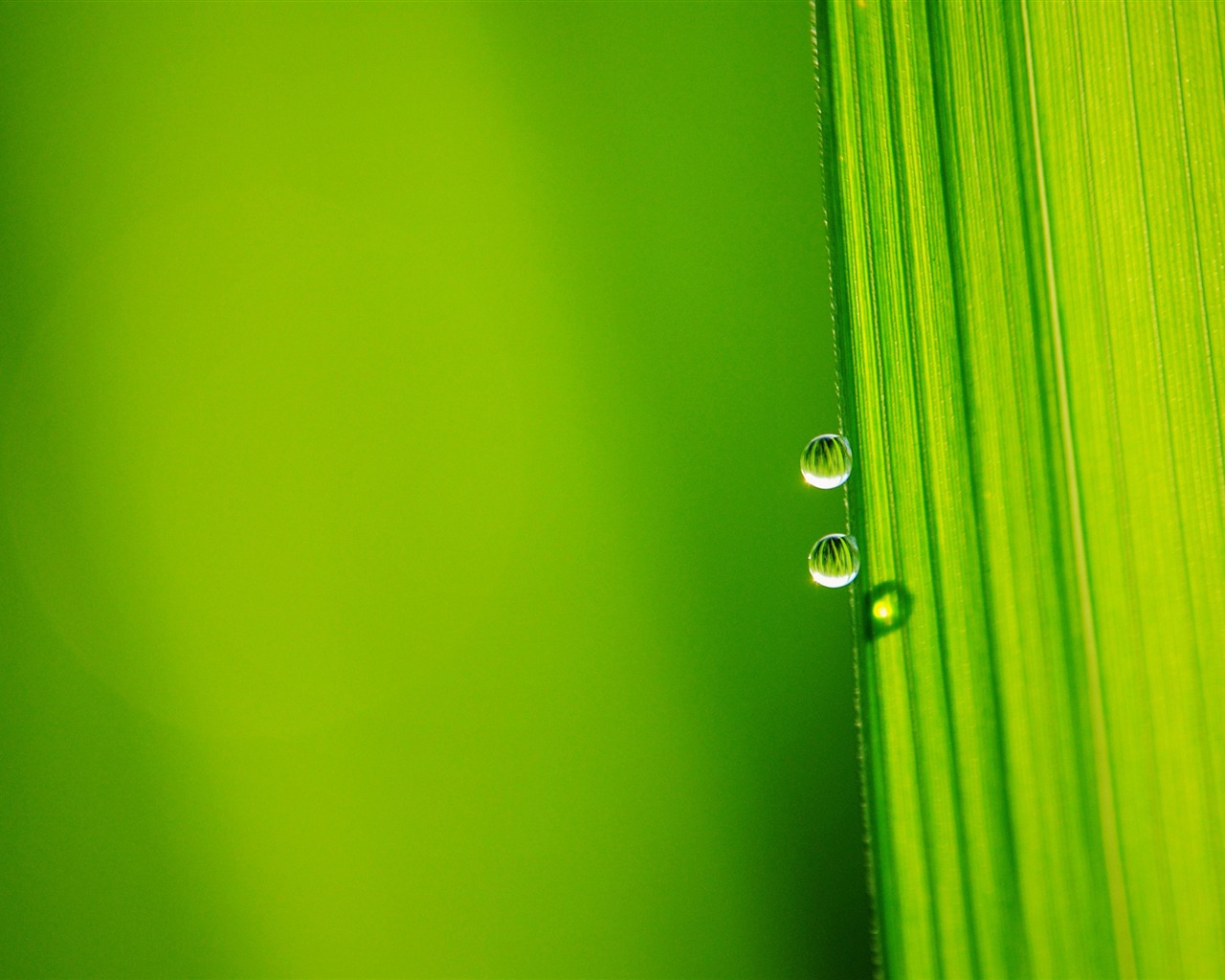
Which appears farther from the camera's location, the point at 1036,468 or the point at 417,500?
the point at 417,500

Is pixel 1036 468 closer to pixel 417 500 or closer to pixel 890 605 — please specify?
pixel 890 605

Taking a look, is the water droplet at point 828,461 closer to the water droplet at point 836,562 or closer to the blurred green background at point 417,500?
the water droplet at point 836,562

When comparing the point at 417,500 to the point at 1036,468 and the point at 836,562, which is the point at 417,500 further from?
the point at 1036,468

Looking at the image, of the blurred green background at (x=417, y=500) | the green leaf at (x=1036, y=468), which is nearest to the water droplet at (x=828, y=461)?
the green leaf at (x=1036, y=468)

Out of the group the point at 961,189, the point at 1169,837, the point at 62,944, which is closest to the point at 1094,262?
the point at 961,189

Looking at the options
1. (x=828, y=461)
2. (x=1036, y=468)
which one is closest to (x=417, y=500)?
(x=828, y=461)

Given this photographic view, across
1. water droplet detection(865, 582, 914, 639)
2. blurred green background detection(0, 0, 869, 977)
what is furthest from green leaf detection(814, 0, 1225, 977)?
blurred green background detection(0, 0, 869, 977)
